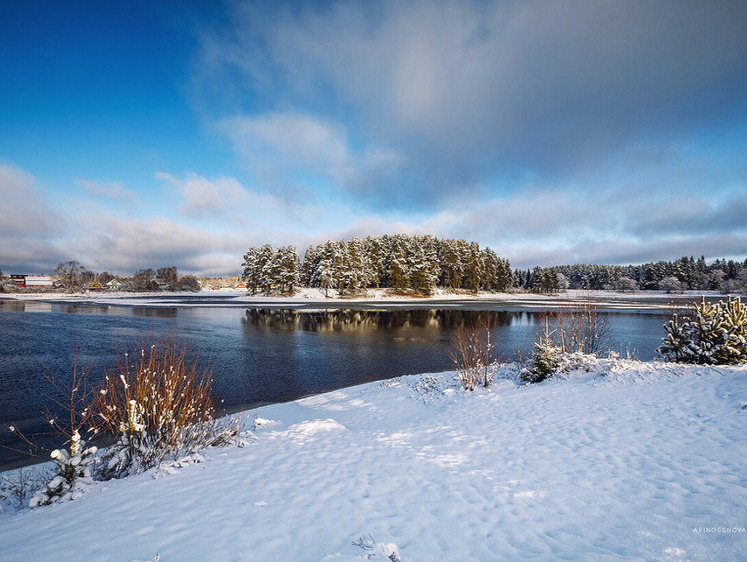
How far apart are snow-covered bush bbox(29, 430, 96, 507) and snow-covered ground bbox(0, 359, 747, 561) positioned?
7.7 inches

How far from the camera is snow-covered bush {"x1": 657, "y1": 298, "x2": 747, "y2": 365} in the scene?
34.4 feet

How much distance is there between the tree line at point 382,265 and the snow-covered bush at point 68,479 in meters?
60.3

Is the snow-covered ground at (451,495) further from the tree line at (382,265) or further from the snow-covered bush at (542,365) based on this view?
the tree line at (382,265)

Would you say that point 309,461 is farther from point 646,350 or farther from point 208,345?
point 646,350

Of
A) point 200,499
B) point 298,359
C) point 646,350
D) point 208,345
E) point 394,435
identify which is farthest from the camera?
point 208,345

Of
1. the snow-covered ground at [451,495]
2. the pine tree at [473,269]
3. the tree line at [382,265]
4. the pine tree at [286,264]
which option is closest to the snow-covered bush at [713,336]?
the snow-covered ground at [451,495]

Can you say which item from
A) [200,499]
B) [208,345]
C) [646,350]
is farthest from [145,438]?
[646,350]

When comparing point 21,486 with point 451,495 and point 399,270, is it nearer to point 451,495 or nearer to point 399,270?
point 451,495

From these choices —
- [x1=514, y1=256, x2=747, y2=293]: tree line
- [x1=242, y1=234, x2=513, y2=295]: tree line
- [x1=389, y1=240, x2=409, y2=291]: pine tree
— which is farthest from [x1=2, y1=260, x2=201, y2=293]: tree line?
[x1=514, y1=256, x2=747, y2=293]: tree line

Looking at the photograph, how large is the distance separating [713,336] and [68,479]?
16601 millimetres

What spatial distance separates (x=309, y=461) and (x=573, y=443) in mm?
5232

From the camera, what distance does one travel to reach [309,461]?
6.43 metres

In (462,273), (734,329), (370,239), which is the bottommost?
(734,329)

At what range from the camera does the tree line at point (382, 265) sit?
66.6m
